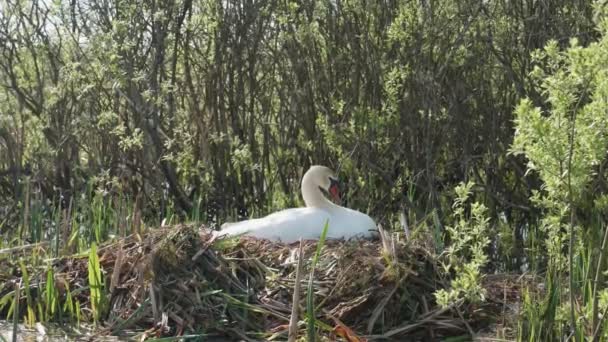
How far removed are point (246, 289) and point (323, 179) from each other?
7.43 feet

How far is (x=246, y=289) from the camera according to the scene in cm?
562

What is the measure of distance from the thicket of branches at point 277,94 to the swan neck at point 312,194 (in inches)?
24.0

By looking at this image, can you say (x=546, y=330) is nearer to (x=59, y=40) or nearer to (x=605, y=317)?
(x=605, y=317)

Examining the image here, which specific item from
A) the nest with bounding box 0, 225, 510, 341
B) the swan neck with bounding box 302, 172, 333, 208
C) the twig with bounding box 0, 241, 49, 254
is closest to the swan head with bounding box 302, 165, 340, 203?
the swan neck with bounding box 302, 172, 333, 208

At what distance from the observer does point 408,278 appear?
5668 mm

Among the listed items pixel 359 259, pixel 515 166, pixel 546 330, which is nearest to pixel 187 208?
pixel 515 166

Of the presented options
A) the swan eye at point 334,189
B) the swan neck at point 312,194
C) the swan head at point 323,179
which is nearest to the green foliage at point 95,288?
the swan neck at point 312,194

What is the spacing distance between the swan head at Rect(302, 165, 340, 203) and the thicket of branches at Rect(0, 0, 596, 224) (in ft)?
1.53

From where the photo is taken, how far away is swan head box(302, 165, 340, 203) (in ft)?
25.3

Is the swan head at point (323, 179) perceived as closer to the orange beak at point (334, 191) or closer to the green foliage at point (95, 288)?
the orange beak at point (334, 191)

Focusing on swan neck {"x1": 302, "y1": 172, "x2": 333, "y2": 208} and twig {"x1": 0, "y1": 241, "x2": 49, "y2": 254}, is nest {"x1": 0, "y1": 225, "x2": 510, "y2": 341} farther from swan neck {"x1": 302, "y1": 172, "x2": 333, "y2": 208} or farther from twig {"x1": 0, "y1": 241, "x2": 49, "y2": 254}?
swan neck {"x1": 302, "y1": 172, "x2": 333, "y2": 208}

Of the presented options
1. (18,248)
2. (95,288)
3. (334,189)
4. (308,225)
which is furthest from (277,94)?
(95,288)

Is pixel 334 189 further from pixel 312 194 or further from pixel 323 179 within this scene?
pixel 312 194

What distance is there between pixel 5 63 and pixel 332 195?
3637 mm
